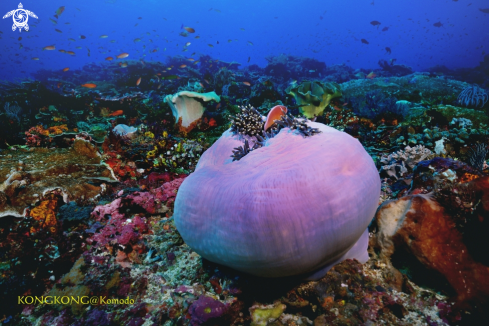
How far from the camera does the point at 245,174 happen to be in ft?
7.23

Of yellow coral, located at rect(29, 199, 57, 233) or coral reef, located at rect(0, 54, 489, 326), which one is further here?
yellow coral, located at rect(29, 199, 57, 233)

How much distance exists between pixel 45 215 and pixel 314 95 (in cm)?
763

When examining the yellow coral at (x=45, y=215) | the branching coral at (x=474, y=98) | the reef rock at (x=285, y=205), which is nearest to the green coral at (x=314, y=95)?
the reef rock at (x=285, y=205)

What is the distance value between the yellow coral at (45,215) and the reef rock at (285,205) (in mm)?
2750

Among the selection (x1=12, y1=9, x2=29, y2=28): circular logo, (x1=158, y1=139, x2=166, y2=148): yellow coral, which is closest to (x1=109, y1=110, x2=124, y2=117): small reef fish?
(x1=158, y1=139, x2=166, y2=148): yellow coral

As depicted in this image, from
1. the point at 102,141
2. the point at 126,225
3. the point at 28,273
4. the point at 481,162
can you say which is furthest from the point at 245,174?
the point at 102,141

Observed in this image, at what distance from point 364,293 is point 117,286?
2915 mm

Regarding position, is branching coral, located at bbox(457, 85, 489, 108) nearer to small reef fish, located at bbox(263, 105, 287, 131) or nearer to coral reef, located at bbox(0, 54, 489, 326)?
coral reef, located at bbox(0, 54, 489, 326)

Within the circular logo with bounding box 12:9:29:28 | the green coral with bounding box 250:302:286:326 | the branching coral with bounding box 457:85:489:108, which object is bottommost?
the green coral with bounding box 250:302:286:326

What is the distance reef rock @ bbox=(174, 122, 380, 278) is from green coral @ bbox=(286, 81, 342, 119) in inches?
220

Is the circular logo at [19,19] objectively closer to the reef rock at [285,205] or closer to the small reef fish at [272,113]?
the small reef fish at [272,113]

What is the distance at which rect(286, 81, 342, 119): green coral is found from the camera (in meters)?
7.50

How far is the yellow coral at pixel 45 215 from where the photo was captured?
3.54 meters

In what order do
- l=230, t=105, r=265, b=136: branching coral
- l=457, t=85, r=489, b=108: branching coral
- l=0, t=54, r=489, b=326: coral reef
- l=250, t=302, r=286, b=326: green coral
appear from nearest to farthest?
l=0, t=54, r=489, b=326: coral reef
l=250, t=302, r=286, b=326: green coral
l=230, t=105, r=265, b=136: branching coral
l=457, t=85, r=489, b=108: branching coral
